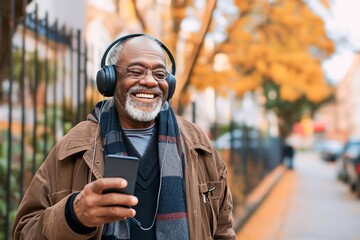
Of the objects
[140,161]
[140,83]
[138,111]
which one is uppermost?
[140,83]

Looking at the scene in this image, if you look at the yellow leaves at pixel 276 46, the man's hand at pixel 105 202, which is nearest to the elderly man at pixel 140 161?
the man's hand at pixel 105 202

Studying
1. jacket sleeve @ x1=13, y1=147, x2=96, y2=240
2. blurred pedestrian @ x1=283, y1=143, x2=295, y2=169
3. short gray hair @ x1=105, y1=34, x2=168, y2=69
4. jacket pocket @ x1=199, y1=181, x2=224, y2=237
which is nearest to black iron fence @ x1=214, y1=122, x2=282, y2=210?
jacket pocket @ x1=199, y1=181, x2=224, y2=237

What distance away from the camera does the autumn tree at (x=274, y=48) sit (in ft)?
31.8

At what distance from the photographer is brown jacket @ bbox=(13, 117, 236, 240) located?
72.9 inches

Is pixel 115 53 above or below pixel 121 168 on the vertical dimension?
above

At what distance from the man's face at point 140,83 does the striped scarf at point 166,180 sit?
73 millimetres

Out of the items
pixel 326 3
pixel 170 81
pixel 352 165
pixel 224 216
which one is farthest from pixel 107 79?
pixel 352 165

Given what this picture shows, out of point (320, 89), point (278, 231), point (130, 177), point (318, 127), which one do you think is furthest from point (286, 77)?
point (318, 127)

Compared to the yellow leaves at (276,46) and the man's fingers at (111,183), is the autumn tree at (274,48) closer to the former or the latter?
the yellow leaves at (276,46)

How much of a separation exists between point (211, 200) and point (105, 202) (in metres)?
0.73

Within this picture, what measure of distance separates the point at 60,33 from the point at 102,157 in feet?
9.39

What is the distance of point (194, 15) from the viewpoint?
33.6 feet

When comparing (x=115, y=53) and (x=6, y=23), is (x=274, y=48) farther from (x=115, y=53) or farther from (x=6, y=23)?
(x=115, y=53)

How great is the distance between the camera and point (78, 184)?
77.7 inches
